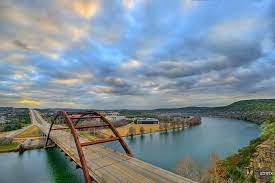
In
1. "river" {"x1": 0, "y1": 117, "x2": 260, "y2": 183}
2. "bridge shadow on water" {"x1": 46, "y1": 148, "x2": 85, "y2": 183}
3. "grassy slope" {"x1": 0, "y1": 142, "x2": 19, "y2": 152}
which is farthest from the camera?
"grassy slope" {"x1": 0, "y1": 142, "x2": 19, "y2": 152}

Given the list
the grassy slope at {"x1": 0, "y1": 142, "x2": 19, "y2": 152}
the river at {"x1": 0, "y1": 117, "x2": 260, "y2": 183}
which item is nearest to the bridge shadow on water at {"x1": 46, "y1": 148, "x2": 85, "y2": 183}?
the river at {"x1": 0, "y1": 117, "x2": 260, "y2": 183}

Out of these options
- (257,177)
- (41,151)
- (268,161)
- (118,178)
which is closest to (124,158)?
(118,178)

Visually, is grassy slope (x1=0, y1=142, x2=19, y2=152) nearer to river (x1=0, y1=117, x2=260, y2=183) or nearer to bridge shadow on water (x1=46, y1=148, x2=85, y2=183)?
river (x1=0, y1=117, x2=260, y2=183)

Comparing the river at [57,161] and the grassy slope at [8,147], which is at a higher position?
the grassy slope at [8,147]

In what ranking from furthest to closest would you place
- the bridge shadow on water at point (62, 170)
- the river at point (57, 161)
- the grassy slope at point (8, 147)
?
the grassy slope at point (8, 147) < the river at point (57, 161) < the bridge shadow on water at point (62, 170)

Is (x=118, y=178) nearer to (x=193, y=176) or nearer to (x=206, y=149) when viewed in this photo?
(x=193, y=176)

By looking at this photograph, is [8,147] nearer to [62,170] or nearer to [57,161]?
[57,161]

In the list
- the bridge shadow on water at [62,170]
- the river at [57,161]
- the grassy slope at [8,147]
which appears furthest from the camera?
the grassy slope at [8,147]

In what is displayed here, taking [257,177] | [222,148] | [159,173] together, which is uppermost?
[159,173]

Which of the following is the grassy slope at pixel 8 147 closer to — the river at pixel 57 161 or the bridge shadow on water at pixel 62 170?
the river at pixel 57 161

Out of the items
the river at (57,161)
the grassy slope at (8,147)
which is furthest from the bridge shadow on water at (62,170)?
the grassy slope at (8,147)

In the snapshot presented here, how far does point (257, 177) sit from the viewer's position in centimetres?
2292

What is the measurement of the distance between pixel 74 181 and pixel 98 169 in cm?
1091

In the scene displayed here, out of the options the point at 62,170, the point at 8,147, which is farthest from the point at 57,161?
the point at 8,147
